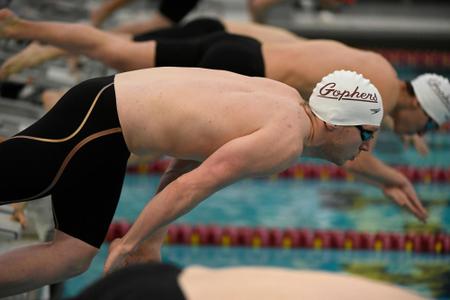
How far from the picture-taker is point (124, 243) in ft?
10.1

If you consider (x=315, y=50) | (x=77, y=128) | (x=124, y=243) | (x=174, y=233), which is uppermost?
(x=77, y=128)

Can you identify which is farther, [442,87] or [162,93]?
[442,87]

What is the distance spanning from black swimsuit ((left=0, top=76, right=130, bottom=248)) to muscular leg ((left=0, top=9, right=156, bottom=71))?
133 cm

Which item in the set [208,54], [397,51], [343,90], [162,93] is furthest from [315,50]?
[397,51]

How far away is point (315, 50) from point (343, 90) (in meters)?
1.29

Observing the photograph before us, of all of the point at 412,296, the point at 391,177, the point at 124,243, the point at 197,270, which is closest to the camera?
the point at 412,296

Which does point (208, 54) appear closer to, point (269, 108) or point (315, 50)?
point (315, 50)

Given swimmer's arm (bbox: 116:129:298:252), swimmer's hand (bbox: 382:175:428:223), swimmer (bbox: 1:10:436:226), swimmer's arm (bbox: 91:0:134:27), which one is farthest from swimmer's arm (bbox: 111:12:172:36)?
swimmer's arm (bbox: 116:129:298:252)

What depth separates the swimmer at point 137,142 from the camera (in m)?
3.10

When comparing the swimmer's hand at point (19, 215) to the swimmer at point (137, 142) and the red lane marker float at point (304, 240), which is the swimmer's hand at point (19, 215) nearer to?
the swimmer at point (137, 142)

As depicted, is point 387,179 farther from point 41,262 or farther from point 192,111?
point 41,262

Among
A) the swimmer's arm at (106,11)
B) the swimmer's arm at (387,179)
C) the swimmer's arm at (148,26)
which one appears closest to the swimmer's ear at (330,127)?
the swimmer's arm at (387,179)

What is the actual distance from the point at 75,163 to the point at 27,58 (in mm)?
2215

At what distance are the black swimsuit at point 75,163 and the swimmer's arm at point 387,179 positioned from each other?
63.6 inches
